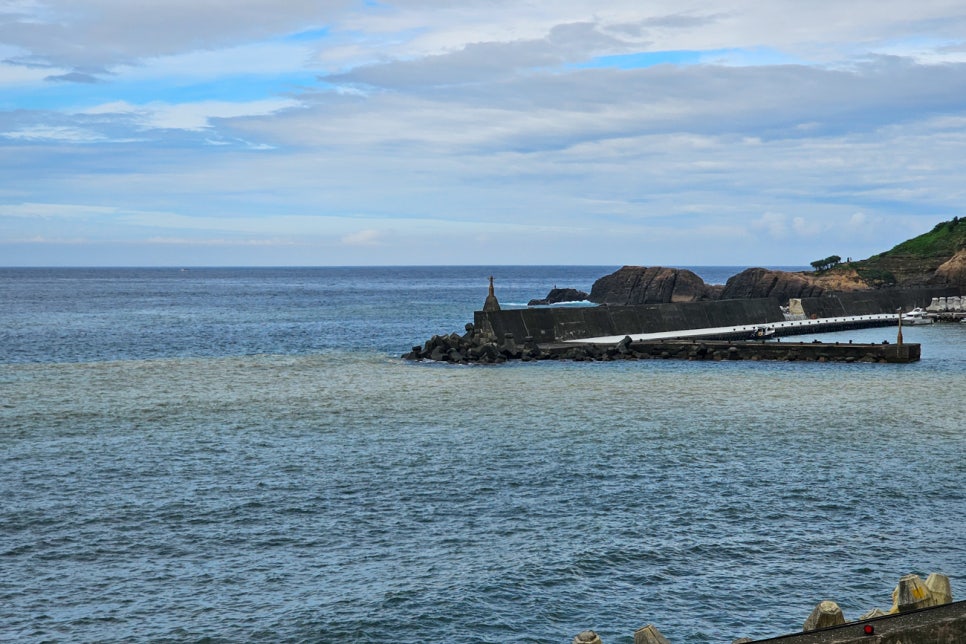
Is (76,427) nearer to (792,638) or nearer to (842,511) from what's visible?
(842,511)

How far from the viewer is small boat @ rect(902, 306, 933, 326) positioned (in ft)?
284

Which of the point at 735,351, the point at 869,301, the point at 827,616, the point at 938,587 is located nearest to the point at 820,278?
the point at 869,301

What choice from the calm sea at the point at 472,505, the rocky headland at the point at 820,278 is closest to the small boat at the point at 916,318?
the rocky headland at the point at 820,278

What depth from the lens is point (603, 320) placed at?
65812 millimetres

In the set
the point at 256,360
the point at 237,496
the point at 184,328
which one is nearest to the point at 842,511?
the point at 237,496

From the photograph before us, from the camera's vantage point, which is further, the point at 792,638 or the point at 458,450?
the point at 458,450

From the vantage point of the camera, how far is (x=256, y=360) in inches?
2482

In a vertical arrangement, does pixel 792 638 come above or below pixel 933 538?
above

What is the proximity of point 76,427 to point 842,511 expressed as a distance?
27.5m

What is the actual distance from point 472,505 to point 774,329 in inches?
2041

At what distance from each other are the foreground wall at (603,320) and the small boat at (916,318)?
18853mm

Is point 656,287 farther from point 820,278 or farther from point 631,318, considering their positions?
point 631,318

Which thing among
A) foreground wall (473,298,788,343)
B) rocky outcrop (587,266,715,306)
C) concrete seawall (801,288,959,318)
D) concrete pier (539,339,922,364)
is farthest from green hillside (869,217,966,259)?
concrete pier (539,339,922,364)

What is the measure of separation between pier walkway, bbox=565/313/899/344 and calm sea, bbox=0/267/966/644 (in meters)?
13.6
